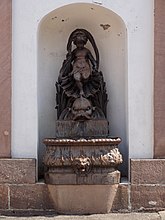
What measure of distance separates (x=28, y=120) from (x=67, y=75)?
767 millimetres

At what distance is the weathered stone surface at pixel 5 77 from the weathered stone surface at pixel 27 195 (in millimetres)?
422

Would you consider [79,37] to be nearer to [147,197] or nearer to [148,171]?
[148,171]

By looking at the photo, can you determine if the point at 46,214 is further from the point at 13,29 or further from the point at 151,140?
the point at 13,29

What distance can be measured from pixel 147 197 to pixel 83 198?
0.75 m

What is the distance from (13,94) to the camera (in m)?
6.77

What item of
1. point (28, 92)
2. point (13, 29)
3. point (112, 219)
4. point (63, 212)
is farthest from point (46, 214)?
point (13, 29)

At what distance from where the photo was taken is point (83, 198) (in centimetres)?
653

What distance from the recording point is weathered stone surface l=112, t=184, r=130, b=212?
667 cm

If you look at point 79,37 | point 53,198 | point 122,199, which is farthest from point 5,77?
point 122,199

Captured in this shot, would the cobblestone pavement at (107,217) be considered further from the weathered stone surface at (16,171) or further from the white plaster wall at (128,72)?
the white plaster wall at (128,72)

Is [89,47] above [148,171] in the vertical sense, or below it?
above

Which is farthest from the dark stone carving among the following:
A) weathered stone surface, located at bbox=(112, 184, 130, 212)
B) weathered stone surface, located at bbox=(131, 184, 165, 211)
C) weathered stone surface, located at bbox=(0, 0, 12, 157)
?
weathered stone surface, located at bbox=(0, 0, 12, 157)

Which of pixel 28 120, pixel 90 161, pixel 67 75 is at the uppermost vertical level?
pixel 67 75

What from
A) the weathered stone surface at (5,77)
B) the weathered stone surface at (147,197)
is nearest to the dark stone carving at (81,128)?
the weathered stone surface at (147,197)
